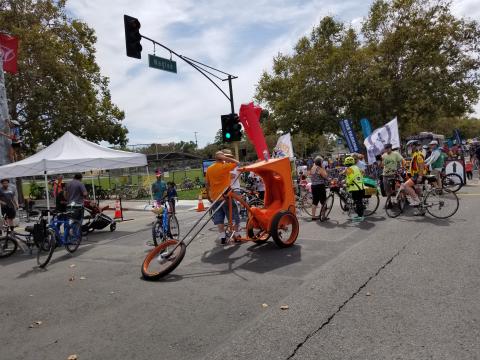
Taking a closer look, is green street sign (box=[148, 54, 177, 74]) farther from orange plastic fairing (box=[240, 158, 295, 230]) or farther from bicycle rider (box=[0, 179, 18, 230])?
orange plastic fairing (box=[240, 158, 295, 230])

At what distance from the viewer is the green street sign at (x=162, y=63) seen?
41.3 ft

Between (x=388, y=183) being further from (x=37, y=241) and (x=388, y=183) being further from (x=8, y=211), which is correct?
(x=8, y=211)

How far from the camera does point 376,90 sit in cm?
2784

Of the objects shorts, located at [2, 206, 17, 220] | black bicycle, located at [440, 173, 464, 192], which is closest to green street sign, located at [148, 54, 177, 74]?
shorts, located at [2, 206, 17, 220]

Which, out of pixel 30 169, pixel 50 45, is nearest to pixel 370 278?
pixel 30 169

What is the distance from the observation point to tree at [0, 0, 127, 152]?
2173 cm

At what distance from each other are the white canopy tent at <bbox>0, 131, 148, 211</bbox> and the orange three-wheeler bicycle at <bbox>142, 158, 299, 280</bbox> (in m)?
6.21

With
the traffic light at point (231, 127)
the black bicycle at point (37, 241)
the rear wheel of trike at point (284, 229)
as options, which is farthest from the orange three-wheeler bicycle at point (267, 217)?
the traffic light at point (231, 127)

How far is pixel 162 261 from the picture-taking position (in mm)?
6156

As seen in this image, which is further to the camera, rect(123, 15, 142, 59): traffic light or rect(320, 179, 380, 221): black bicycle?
rect(123, 15, 142, 59): traffic light

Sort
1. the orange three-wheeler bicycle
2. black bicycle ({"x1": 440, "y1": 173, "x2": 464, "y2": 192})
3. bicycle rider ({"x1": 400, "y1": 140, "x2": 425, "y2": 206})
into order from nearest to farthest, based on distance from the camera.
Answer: the orange three-wheeler bicycle, bicycle rider ({"x1": 400, "y1": 140, "x2": 425, "y2": 206}), black bicycle ({"x1": 440, "y1": 173, "x2": 464, "y2": 192})

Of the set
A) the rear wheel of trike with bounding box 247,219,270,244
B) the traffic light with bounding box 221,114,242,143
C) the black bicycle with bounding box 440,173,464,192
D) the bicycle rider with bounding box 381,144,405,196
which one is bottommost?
the rear wheel of trike with bounding box 247,219,270,244

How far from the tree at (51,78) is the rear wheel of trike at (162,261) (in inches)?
755

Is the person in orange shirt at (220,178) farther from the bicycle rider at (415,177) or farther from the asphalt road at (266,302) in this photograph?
the bicycle rider at (415,177)
